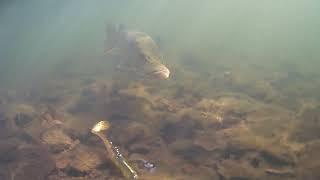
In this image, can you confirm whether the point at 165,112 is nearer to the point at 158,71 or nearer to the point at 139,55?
the point at 158,71

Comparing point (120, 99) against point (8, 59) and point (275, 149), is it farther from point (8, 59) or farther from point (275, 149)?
point (8, 59)

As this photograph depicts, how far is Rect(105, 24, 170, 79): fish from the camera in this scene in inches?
414

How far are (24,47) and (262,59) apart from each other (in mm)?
12308

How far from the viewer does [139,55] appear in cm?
1098

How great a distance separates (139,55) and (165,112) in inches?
135

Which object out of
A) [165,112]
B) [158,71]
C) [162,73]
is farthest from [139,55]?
[165,112]

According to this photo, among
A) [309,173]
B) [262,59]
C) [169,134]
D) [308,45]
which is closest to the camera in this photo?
[309,173]

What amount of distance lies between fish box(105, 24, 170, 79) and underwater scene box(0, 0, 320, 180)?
4 cm

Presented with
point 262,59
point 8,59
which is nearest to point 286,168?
point 262,59

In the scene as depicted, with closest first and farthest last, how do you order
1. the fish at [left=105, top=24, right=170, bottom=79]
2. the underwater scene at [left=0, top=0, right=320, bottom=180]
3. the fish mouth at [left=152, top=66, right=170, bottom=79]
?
the underwater scene at [left=0, top=0, right=320, bottom=180] < the fish mouth at [left=152, top=66, right=170, bottom=79] < the fish at [left=105, top=24, right=170, bottom=79]

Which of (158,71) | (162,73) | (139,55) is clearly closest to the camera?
(162,73)

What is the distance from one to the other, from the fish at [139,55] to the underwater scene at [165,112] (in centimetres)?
4

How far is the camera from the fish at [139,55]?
414 inches

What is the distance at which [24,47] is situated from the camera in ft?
65.6
